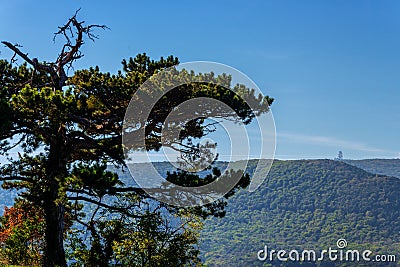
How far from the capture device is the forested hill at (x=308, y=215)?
10875cm

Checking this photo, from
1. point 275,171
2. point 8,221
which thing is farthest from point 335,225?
point 8,221

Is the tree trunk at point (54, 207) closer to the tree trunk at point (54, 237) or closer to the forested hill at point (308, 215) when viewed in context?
the tree trunk at point (54, 237)

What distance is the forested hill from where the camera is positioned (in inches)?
4281

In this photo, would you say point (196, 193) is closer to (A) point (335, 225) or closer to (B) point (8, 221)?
(B) point (8, 221)

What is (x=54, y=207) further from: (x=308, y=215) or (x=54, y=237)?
(x=308, y=215)

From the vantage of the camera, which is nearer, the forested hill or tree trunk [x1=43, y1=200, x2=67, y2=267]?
tree trunk [x1=43, y1=200, x2=67, y2=267]

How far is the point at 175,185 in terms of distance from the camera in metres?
14.6
